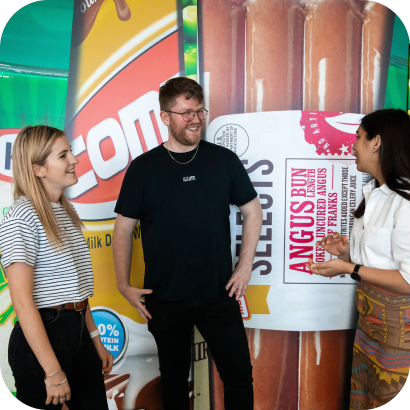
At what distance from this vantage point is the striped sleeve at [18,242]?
107 centimetres

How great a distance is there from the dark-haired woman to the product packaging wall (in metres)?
0.46

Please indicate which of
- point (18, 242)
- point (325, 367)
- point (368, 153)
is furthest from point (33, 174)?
point (325, 367)

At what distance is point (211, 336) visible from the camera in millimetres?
1663

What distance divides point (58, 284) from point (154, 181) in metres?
0.66

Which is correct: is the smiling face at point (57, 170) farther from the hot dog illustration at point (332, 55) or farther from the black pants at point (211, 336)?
the hot dog illustration at point (332, 55)

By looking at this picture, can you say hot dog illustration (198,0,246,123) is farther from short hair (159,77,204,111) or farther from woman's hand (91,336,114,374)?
woman's hand (91,336,114,374)

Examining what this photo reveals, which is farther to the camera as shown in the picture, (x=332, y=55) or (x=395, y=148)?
(x=332, y=55)

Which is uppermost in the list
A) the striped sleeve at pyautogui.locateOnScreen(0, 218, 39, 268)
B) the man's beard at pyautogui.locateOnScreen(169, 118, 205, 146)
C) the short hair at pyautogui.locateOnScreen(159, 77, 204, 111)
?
the short hair at pyautogui.locateOnScreen(159, 77, 204, 111)

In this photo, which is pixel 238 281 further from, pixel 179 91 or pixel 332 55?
pixel 332 55

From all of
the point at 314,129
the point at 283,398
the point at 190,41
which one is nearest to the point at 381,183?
the point at 314,129

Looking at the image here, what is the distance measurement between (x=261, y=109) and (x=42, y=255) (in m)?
1.38

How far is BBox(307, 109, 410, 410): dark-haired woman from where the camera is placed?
1.32 metres

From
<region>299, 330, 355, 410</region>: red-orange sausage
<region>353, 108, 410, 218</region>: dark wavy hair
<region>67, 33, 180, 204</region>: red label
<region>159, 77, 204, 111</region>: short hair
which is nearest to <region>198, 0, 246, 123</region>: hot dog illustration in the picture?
<region>67, 33, 180, 204</region>: red label

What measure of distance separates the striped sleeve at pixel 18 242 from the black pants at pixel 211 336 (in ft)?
2.32
